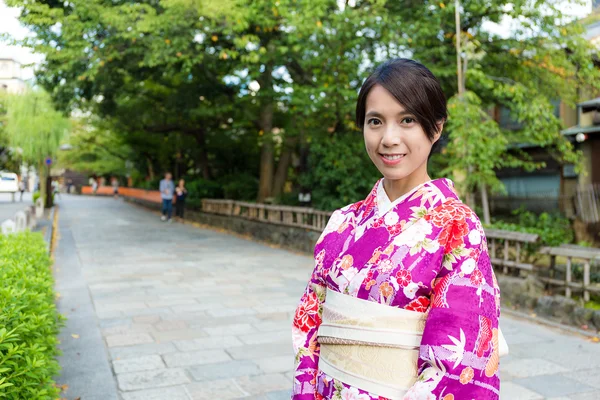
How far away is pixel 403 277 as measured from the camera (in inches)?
58.6

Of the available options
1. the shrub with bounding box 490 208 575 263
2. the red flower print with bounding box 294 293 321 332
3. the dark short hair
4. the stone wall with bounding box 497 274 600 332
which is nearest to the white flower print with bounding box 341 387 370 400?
the red flower print with bounding box 294 293 321 332

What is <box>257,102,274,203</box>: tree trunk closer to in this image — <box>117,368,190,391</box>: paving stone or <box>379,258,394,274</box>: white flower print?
<box>117,368,190,391</box>: paving stone

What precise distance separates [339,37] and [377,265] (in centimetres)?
921

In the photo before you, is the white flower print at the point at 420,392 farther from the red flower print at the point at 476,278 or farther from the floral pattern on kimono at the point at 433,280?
the red flower print at the point at 476,278

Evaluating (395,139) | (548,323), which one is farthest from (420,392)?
(548,323)

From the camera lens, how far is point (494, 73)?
36.8 feet

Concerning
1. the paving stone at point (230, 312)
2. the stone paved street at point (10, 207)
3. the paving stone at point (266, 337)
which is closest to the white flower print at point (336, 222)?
the paving stone at point (266, 337)

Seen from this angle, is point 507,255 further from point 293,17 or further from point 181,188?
point 181,188

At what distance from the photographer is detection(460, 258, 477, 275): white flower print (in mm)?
1435

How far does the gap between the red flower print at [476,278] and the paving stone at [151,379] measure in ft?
11.0

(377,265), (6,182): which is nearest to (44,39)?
(377,265)

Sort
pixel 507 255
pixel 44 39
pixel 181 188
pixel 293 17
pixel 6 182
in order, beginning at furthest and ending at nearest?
pixel 6 182
pixel 181 188
pixel 44 39
pixel 293 17
pixel 507 255

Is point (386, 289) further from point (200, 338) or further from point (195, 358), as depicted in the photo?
point (200, 338)

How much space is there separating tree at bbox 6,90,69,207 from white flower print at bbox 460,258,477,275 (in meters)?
26.4
